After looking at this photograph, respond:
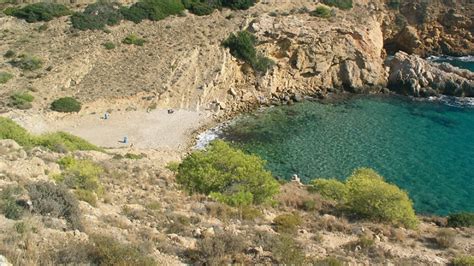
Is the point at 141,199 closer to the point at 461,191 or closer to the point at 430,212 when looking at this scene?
the point at 430,212

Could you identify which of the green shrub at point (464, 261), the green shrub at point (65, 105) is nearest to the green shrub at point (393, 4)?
the green shrub at point (65, 105)

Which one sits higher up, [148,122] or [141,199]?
[141,199]

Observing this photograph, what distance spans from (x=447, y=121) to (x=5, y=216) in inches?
1398

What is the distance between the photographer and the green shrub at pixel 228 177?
19781 mm

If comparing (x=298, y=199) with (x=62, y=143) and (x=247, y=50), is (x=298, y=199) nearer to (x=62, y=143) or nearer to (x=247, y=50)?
(x=62, y=143)

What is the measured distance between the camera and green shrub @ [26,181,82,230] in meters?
12.8

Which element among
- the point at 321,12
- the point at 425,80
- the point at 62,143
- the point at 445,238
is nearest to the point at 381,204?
the point at 445,238

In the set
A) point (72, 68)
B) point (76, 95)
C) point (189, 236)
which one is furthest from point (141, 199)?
point (72, 68)

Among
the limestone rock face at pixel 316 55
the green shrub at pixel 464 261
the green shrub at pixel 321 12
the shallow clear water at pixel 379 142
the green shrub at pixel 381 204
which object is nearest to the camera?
the green shrub at pixel 464 261

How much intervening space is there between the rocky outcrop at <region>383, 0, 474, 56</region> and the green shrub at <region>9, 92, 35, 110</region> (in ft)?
121

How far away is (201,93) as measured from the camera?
40188 mm

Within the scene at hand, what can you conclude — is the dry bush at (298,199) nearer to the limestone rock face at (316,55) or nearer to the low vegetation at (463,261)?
the low vegetation at (463,261)

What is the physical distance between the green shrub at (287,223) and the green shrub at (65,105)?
22.8m

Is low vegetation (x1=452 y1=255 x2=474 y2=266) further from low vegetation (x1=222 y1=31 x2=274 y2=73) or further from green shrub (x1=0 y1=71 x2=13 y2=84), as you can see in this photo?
green shrub (x1=0 y1=71 x2=13 y2=84)
